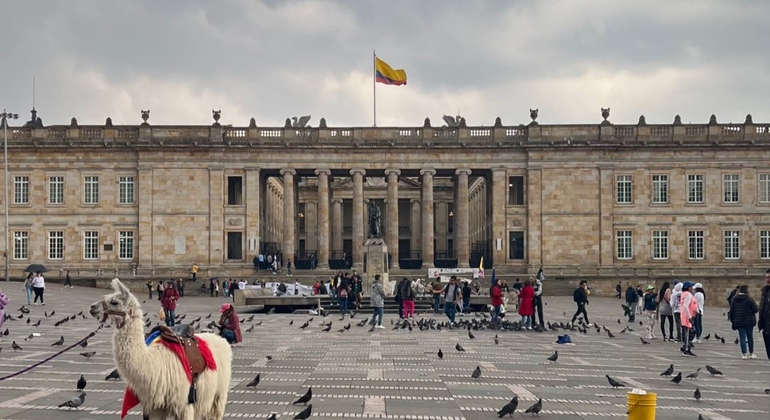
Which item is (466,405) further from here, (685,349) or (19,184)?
(19,184)

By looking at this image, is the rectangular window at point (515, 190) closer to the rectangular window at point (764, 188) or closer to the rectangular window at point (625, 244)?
the rectangular window at point (625, 244)

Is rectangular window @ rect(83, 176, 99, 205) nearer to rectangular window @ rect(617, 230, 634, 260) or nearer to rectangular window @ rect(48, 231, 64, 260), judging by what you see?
rectangular window @ rect(48, 231, 64, 260)

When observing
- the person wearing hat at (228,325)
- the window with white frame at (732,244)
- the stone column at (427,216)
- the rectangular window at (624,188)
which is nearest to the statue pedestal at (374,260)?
the stone column at (427,216)

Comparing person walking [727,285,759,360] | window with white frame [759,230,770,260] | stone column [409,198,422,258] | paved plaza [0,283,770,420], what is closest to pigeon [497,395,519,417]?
paved plaza [0,283,770,420]

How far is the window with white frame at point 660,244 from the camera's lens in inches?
2670

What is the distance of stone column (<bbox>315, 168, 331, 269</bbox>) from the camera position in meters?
67.7

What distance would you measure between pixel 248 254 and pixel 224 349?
56.8 metres

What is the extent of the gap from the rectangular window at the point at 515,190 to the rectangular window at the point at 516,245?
8.11 feet

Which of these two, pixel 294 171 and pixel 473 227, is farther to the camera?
pixel 473 227

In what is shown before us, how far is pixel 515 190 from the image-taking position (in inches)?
2766

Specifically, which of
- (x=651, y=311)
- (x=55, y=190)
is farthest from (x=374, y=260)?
(x=55, y=190)

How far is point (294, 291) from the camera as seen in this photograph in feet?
167

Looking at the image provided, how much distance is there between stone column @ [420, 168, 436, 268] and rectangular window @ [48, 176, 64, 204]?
25.7 m

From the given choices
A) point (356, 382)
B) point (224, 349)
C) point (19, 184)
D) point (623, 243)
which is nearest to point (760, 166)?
point (623, 243)
